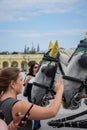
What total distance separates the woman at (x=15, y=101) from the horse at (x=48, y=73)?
311 centimetres

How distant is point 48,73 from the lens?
671 centimetres

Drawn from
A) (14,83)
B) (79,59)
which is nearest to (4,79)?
(14,83)

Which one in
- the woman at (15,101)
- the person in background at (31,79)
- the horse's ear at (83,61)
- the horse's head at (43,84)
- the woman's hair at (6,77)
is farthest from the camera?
the person in background at (31,79)

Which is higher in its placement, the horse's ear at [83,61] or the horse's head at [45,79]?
the horse's ear at [83,61]

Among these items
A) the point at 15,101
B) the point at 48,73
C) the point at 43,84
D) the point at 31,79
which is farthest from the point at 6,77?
the point at 31,79

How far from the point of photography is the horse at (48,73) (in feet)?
21.5

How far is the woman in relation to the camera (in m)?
3.13

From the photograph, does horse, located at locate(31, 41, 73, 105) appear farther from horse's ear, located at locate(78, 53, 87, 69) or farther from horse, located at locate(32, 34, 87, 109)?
horse's ear, located at locate(78, 53, 87, 69)

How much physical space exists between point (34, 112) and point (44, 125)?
6138 millimetres

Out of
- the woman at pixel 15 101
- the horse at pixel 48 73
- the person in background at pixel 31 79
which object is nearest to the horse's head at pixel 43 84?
the horse at pixel 48 73

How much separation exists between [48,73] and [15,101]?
351 centimetres

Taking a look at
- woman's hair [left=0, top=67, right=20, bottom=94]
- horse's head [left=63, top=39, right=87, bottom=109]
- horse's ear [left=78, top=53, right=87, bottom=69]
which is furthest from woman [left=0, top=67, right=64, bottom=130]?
horse's ear [left=78, top=53, right=87, bottom=69]

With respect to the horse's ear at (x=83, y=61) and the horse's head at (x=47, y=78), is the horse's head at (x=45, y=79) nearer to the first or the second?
the horse's head at (x=47, y=78)

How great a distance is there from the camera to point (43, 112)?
10.2 feet
